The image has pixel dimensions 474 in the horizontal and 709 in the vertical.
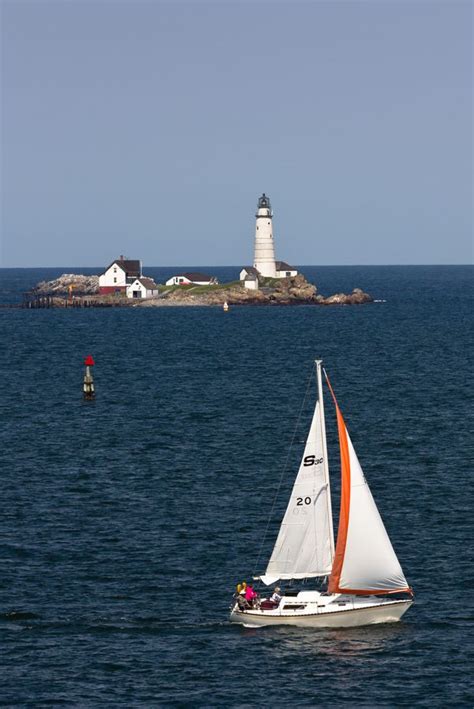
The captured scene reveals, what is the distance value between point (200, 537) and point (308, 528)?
14.3 meters

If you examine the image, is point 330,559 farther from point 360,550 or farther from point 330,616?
point 330,616

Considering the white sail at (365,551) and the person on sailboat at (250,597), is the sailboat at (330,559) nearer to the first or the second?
the white sail at (365,551)

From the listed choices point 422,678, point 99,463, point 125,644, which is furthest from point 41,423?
point 422,678

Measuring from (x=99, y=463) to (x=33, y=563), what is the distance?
81.2ft

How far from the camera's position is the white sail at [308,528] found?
5206cm

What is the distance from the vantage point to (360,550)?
52469mm

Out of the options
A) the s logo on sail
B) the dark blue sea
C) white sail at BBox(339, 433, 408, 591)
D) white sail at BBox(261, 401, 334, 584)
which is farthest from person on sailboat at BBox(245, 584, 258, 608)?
the s logo on sail

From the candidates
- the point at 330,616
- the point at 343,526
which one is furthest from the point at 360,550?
the point at 330,616

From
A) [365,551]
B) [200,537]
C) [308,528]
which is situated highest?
[308,528]

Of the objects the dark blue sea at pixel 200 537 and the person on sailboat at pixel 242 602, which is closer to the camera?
the dark blue sea at pixel 200 537

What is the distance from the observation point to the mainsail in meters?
52.3

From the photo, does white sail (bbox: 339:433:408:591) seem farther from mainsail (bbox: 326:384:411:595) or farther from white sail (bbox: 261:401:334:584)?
white sail (bbox: 261:401:334:584)

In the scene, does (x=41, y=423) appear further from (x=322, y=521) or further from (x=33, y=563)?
(x=322, y=521)

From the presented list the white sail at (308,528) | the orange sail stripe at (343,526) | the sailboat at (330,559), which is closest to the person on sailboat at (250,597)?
the sailboat at (330,559)
